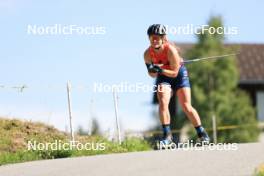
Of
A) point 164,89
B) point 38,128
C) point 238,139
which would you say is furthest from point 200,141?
point 238,139

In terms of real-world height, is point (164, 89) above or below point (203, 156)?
above

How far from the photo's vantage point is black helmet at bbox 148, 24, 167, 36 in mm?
12409

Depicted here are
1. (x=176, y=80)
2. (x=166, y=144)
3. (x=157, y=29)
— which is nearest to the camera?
(x=157, y=29)

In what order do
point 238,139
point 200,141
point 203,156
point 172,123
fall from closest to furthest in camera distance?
point 203,156, point 200,141, point 238,139, point 172,123

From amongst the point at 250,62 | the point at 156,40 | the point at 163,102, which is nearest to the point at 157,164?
the point at 163,102

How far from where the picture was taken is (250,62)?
4453 centimetres

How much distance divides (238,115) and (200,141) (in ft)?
88.7

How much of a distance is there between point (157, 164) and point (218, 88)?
3081 centimetres

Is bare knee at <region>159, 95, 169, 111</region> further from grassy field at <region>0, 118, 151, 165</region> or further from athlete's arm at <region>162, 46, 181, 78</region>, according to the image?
grassy field at <region>0, 118, 151, 165</region>

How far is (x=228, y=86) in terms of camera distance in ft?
136

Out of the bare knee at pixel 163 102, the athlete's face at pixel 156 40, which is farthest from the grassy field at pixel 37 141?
the athlete's face at pixel 156 40

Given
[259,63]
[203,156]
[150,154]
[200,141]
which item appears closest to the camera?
[203,156]

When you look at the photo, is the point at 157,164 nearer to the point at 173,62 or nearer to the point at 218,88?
the point at 173,62

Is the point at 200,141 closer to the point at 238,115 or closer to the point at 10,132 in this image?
the point at 10,132
